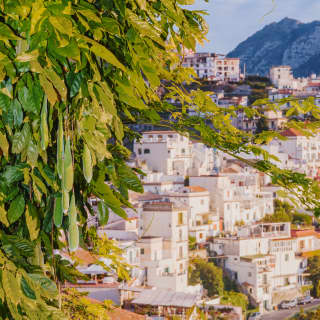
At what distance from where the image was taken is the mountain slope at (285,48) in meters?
104

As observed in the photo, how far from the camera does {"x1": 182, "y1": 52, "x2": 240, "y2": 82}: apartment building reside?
65.2m

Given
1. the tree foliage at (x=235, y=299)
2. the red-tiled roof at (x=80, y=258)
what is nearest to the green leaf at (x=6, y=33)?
the red-tiled roof at (x=80, y=258)

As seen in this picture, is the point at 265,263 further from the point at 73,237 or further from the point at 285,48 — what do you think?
the point at 285,48

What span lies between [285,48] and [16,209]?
116 metres

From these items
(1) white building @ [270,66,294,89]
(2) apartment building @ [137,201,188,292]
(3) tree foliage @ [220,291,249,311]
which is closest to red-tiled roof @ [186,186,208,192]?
(2) apartment building @ [137,201,188,292]

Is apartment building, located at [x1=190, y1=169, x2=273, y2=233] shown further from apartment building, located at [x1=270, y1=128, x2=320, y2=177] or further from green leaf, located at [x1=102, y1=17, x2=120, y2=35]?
green leaf, located at [x1=102, y1=17, x2=120, y2=35]

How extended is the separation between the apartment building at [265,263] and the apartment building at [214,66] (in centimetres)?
3128

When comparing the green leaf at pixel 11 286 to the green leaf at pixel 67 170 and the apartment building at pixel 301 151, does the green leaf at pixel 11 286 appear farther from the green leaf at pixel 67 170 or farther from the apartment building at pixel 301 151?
the apartment building at pixel 301 151

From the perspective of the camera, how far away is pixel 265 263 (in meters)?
31.7

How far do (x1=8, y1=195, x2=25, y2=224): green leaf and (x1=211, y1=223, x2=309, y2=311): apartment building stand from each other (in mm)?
29368

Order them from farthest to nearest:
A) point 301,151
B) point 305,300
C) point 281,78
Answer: point 281,78 < point 301,151 < point 305,300

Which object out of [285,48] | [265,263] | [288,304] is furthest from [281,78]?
[285,48]

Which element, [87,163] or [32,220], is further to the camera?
[32,220]

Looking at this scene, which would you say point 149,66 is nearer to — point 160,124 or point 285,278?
point 160,124
